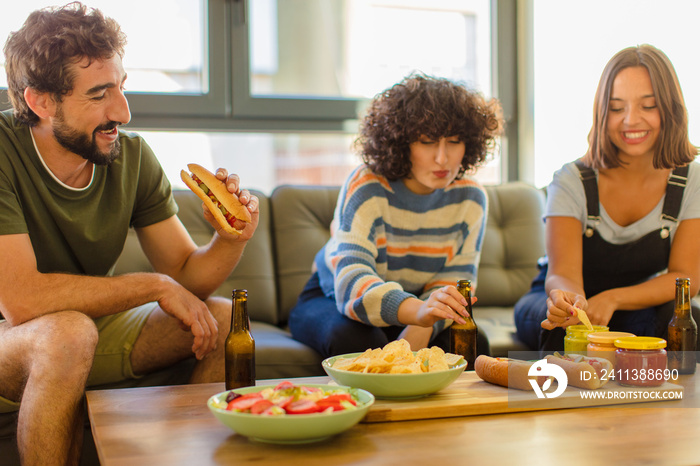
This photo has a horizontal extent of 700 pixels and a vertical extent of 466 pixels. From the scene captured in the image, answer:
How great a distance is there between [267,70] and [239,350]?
2.17m

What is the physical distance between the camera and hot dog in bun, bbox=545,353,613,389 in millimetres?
1296

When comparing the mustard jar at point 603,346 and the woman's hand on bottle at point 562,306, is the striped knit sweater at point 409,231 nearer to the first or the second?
the woman's hand on bottle at point 562,306

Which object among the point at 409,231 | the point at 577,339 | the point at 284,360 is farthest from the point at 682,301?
the point at 284,360

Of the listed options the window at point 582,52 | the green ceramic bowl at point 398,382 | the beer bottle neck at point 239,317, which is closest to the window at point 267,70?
the window at point 582,52

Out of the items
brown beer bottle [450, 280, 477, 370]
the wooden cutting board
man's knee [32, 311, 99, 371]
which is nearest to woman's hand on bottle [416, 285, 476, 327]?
brown beer bottle [450, 280, 477, 370]

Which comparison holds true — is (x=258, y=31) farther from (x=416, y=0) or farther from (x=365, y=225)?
(x=365, y=225)

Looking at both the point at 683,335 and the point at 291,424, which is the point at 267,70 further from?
the point at 291,424

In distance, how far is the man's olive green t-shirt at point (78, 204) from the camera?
1697mm

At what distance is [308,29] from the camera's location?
3.31 metres

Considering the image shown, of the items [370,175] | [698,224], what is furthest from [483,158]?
[698,224]

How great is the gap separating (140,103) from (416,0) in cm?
152

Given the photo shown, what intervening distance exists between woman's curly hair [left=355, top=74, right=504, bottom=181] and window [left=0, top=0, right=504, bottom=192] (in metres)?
0.98

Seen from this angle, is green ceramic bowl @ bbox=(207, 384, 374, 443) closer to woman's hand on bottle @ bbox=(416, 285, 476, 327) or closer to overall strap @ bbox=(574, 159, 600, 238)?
woman's hand on bottle @ bbox=(416, 285, 476, 327)

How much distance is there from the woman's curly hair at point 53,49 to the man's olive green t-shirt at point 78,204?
108 mm
